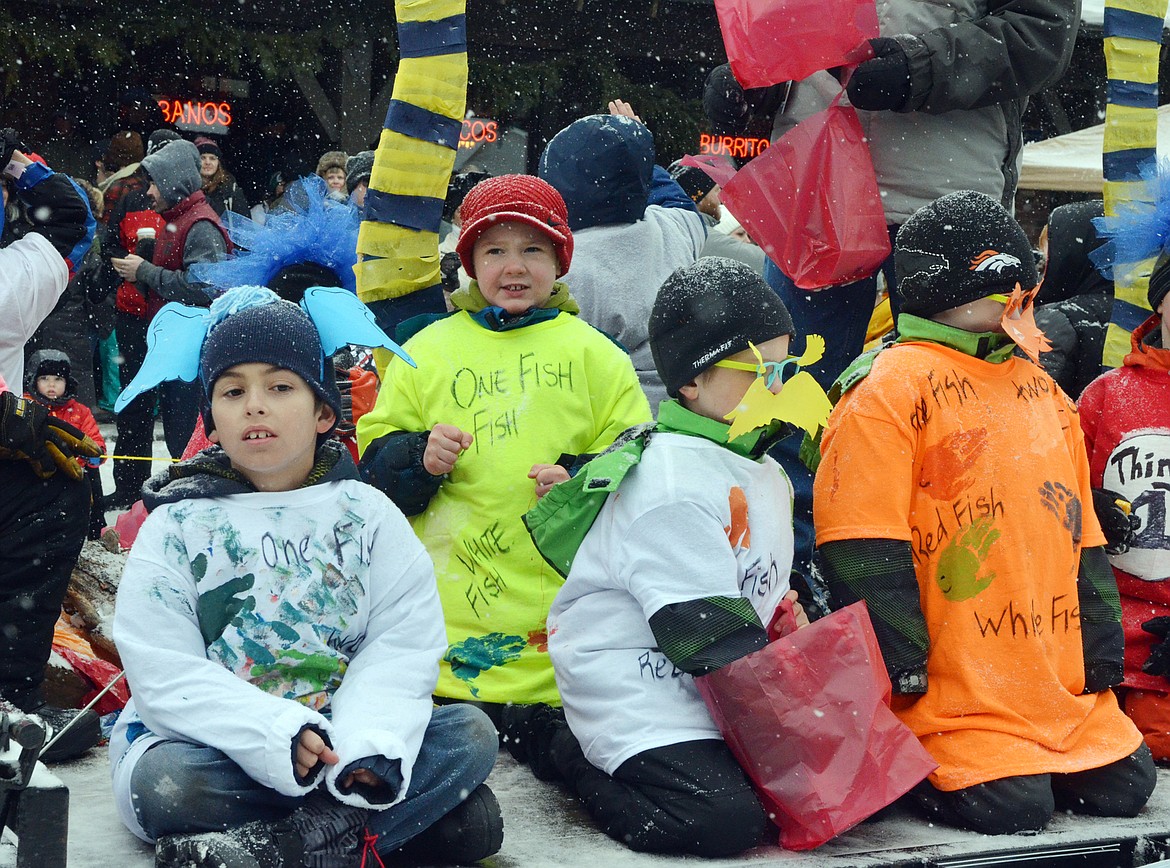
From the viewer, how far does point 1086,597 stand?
3.22 m

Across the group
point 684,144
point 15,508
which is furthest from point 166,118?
point 15,508

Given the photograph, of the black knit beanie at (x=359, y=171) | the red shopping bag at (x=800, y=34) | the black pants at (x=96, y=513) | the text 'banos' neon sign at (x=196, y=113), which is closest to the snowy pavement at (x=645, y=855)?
the red shopping bag at (x=800, y=34)

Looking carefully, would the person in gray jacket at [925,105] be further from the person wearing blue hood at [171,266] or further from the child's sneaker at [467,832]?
the person wearing blue hood at [171,266]

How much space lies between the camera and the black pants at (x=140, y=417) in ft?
20.5

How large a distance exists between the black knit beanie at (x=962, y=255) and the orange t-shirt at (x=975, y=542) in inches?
5.3

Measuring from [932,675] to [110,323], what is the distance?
255 inches

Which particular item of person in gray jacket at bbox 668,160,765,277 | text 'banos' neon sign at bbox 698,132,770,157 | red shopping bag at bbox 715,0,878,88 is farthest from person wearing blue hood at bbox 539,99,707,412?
text 'banos' neon sign at bbox 698,132,770,157

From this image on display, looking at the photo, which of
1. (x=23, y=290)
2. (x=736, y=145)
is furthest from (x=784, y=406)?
(x=736, y=145)

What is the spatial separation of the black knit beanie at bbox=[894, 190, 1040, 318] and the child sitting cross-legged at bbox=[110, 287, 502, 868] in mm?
1299

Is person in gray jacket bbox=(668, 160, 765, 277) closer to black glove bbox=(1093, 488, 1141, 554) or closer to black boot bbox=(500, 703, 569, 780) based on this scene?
black glove bbox=(1093, 488, 1141, 554)

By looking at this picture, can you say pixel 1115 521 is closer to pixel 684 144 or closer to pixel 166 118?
pixel 684 144

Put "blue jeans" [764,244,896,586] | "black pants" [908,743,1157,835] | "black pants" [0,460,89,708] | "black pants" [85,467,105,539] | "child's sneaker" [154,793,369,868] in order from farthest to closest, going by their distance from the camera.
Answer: "black pants" [85,467,105,539], "blue jeans" [764,244,896,586], "black pants" [0,460,89,708], "black pants" [908,743,1157,835], "child's sneaker" [154,793,369,868]

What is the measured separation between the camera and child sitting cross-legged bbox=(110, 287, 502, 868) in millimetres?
2379

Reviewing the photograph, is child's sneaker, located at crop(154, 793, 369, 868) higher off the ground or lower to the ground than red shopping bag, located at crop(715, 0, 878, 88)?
lower
